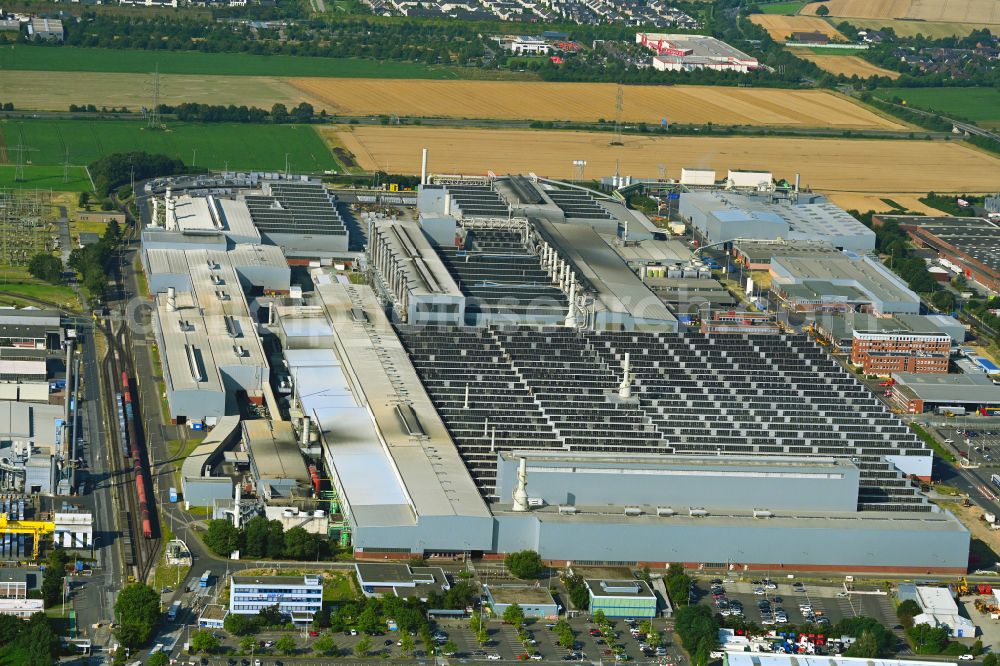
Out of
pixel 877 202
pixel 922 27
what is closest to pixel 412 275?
pixel 877 202

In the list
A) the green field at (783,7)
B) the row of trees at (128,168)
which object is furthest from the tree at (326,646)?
the green field at (783,7)

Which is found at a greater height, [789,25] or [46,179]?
[789,25]

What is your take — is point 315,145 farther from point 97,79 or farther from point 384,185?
point 97,79

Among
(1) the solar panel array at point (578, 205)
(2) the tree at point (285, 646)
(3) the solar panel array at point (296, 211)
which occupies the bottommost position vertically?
(2) the tree at point (285, 646)

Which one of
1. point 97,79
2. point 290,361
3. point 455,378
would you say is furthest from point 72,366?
point 97,79

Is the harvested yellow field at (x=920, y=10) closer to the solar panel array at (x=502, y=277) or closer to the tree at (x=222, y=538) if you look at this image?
the solar panel array at (x=502, y=277)

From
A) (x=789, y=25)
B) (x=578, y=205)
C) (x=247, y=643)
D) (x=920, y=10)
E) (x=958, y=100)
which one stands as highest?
(x=920, y=10)

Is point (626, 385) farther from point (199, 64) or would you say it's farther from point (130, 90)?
point (199, 64)
